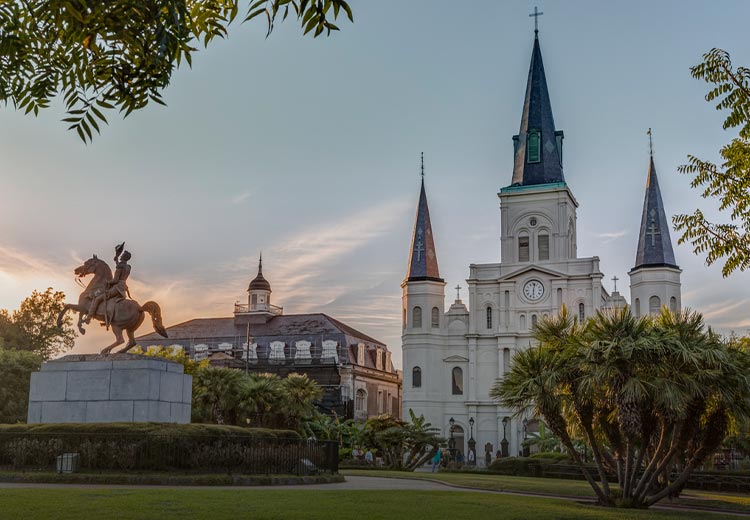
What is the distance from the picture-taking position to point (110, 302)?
20922 millimetres

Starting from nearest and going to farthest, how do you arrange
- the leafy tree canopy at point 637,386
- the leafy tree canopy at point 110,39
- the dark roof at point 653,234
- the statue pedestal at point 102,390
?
the leafy tree canopy at point 110,39 < the leafy tree canopy at point 637,386 < the statue pedestal at point 102,390 < the dark roof at point 653,234

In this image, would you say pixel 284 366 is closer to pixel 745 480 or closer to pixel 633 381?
pixel 745 480

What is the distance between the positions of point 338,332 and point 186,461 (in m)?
57.0

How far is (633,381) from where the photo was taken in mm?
16875

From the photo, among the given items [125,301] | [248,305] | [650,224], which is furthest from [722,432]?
[248,305]

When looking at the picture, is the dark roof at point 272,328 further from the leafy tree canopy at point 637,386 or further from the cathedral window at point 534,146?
the leafy tree canopy at point 637,386

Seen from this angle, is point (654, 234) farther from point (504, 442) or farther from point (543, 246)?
point (504, 442)

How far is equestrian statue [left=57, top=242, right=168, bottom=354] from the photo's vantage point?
68.5 ft

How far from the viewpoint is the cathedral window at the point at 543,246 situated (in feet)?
228

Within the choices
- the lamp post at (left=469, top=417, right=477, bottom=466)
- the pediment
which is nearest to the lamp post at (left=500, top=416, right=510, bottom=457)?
the lamp post at (left=469, top=417, right=477, bottom=466)

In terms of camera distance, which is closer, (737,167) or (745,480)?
(737,167)

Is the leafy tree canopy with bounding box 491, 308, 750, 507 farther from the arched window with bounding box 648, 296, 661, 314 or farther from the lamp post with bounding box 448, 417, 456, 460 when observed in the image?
the arched window with bounding box 648, 296, 661, 314

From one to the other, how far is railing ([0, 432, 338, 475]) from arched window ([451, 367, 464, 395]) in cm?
4967

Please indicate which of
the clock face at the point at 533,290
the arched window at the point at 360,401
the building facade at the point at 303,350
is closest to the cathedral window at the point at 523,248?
the clock face at the point at 533,290
